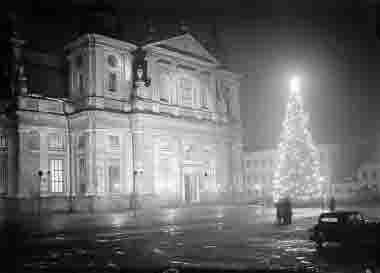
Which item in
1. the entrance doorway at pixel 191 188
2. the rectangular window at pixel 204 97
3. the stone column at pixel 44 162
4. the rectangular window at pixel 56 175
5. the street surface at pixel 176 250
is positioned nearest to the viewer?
the street surface at pixel 176 250

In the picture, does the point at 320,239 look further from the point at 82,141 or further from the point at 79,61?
the point at 79,61

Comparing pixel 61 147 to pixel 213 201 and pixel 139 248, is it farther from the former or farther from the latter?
pixel 139 248

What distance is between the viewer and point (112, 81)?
4494cm

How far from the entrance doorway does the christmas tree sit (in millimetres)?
9358

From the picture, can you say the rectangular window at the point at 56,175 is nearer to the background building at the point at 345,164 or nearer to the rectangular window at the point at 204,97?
the rectangular window at the point at 204,97

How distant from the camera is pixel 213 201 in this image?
50625 mm

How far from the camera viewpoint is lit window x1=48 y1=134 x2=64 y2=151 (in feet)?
140

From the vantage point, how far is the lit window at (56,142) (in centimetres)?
4262

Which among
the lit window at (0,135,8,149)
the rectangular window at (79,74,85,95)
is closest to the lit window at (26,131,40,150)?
the lit window at (0,135,8,149)

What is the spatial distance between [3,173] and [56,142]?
5.28m

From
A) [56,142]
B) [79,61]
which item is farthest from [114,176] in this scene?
[79,61]

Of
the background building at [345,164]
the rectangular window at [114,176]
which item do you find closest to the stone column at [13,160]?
the rectangular window at [114,176]

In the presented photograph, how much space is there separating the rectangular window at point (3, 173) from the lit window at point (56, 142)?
4.03 m

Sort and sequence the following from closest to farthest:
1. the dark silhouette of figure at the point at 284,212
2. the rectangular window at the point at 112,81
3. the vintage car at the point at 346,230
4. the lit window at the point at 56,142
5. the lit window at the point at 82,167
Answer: the vintage car at the point at 346,230 < the dark silhouette of figure at the point at 284,212 < the lit window at the point at 82,167 < the lit window at the point at 56,142 < the rectangular window at the point at 112,81
